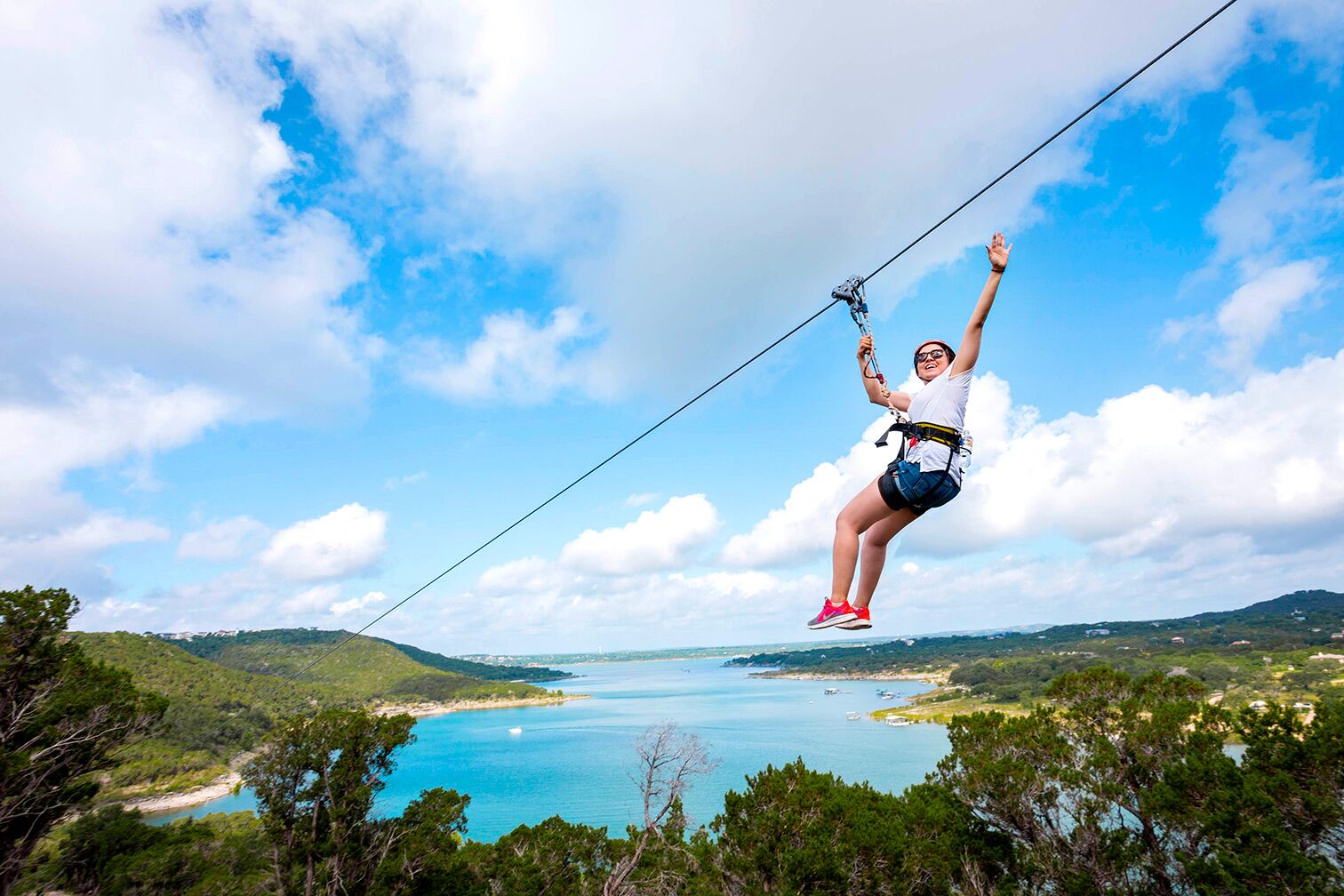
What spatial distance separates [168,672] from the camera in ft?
308

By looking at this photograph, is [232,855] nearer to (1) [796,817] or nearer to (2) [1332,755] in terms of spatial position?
(1) [796,817]

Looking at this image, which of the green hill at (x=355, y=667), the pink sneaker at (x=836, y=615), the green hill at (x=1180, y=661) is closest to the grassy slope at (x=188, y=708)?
the green hill at (x=355, y=667)

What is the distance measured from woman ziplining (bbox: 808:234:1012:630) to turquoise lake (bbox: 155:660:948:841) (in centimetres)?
2262

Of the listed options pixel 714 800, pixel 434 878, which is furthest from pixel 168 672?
pixel 434 878

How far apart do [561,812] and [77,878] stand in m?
37.9

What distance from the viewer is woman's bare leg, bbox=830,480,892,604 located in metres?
3.49

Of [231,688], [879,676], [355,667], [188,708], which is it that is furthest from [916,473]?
[355,667]

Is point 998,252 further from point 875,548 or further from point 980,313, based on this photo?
point 875,548

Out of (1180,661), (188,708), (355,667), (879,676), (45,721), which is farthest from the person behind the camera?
(879,676)

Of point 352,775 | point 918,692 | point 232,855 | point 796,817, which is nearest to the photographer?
point 796,817

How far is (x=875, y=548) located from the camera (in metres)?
3.69

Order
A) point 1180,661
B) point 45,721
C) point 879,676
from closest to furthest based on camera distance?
1. point 45,721
2. point 1180,661
3. point 879,676

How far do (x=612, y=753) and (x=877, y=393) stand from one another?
86.4 metres

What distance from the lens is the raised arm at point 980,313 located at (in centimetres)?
318
